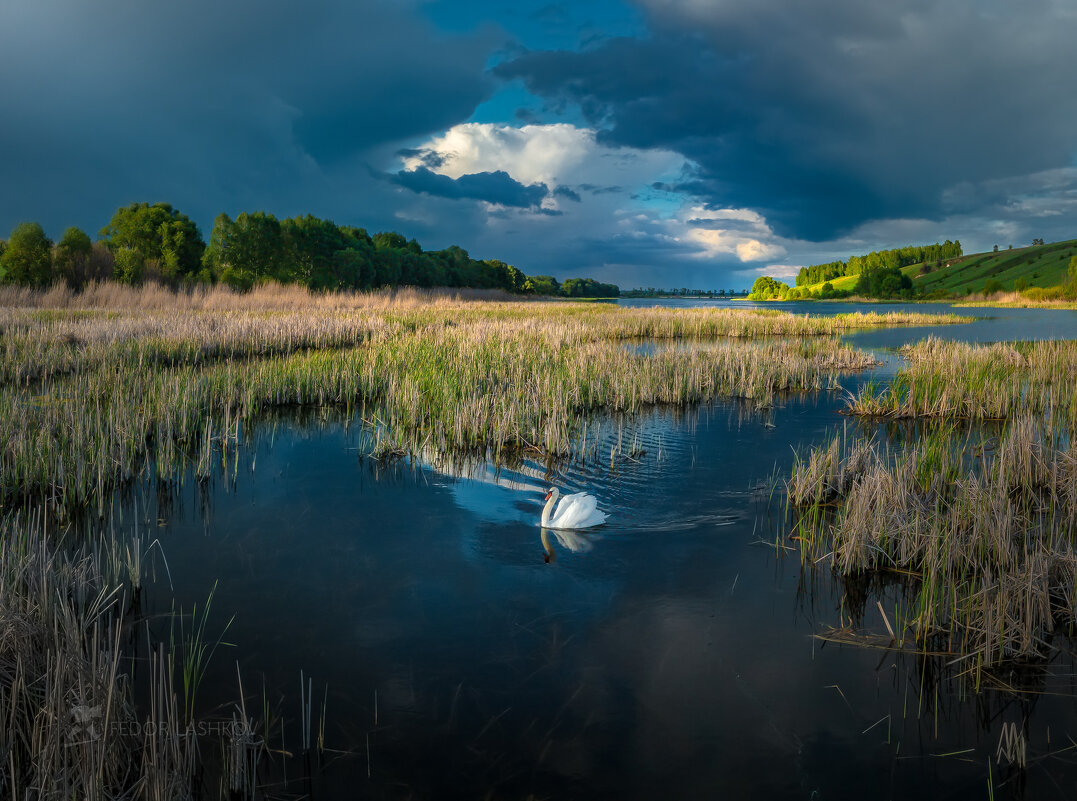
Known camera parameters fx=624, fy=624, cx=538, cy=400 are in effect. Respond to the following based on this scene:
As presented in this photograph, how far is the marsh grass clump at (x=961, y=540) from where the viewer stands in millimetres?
4531

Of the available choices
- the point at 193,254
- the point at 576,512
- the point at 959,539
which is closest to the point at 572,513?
the point at 576,512

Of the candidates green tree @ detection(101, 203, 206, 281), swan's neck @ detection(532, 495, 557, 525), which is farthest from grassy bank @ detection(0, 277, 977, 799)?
green tree @ detection(101, 203, 206, 281)

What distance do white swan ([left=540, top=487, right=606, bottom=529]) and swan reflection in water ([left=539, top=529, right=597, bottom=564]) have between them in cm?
7

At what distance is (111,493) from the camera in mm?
7410

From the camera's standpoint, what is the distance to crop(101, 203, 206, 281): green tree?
45.4 meters

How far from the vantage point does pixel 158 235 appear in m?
46.5

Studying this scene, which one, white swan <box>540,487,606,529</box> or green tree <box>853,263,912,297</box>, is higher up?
green tree <box>853,263,912,297</box>

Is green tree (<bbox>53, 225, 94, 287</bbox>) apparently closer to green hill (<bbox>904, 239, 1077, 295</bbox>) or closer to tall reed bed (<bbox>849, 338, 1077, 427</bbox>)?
tall reed bed (<bbox>849, 338, 1077, 427</bbox>)

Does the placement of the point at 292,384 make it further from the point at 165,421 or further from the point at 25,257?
the point at 25,257

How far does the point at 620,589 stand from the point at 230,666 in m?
3.12

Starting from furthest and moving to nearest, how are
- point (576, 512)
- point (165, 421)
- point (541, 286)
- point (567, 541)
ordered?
point (541, 286) < point (165, 421) < point (576, 512) < point (567, 541)

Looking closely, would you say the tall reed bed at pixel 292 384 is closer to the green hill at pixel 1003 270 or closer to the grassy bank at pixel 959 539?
the grassy bank at pixel 959 539

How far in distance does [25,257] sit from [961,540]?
137 ft

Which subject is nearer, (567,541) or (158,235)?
(567,541)
